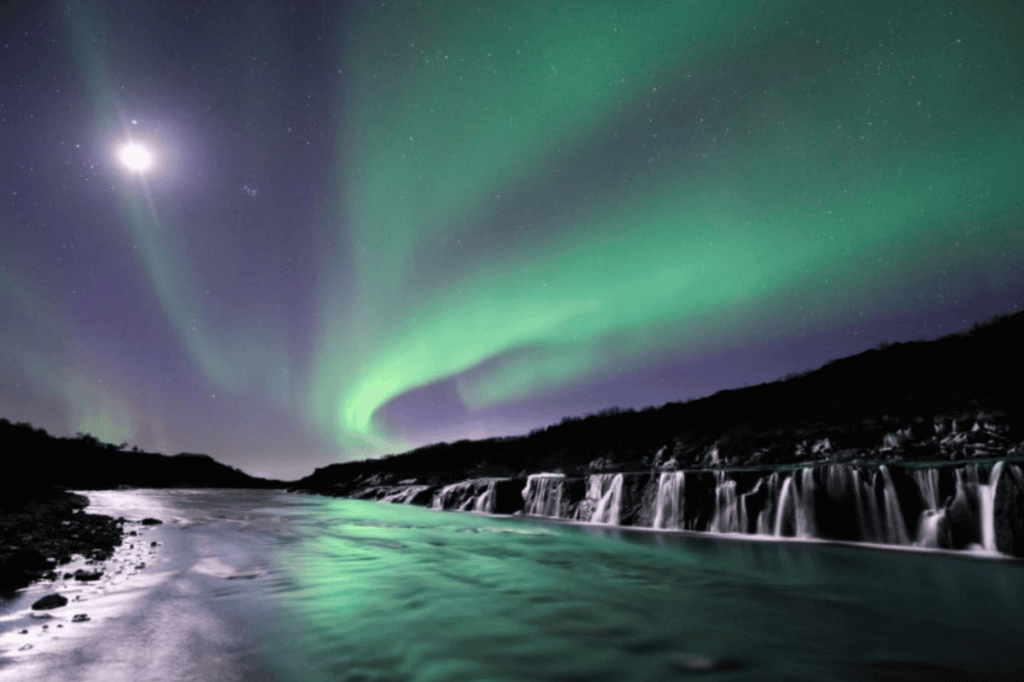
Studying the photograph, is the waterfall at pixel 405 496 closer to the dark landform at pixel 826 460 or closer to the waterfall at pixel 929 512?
the dark landform at pixel 826 460

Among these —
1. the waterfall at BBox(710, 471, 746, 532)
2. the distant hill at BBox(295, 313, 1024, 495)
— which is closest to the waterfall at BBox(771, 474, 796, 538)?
the waterfall at BBox(710, 471, 746, 532)

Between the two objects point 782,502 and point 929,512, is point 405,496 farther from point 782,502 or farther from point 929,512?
point 929,512

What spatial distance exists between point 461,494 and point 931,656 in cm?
3544

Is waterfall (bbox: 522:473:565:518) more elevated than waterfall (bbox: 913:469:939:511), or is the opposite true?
waterfall (bbox: 913:469:939:511)

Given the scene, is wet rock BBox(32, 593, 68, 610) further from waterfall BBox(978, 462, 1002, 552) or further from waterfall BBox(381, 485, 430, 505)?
waterfall BBox(381, 485, 430, 505)

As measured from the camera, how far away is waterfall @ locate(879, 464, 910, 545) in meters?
14.0

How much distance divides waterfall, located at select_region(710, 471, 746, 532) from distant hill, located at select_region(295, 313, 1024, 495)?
991cm

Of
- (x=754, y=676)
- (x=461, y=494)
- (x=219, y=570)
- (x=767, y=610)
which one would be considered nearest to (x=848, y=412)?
(x=461, y=494)

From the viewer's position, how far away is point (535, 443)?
65.7m

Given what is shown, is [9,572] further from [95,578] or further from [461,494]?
[461,494]

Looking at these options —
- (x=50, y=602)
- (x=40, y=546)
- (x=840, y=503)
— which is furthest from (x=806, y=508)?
(x=40, y=546)

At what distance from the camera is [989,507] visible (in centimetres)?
1248

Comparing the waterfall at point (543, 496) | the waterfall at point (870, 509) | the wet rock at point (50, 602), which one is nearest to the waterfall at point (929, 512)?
the waterfall at point (870, 509)

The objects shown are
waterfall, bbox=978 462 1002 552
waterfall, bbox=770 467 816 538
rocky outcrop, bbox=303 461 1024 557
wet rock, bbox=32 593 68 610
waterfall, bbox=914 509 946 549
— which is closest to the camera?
wet rock, bbox=32 593 68 610
